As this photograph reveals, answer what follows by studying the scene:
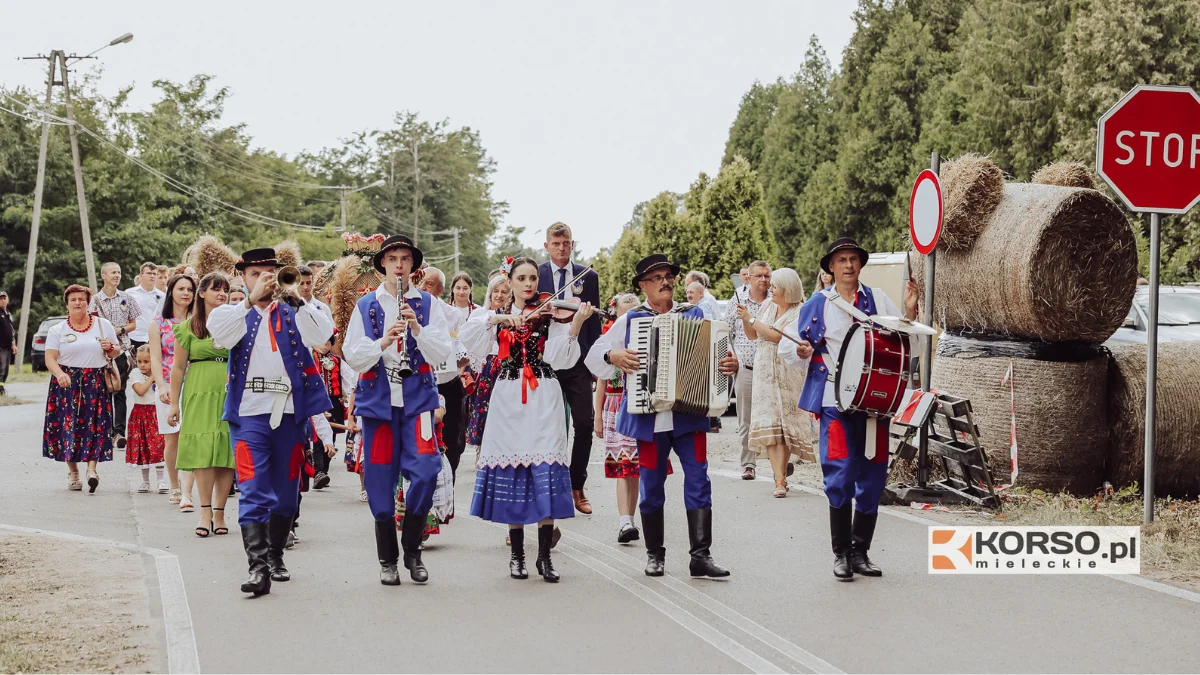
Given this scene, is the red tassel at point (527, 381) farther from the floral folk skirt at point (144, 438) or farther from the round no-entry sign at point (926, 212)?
the floral folk skirt at point (144, 438)

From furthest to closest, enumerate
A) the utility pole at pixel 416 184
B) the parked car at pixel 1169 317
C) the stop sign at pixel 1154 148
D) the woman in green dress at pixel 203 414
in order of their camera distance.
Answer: the utility pole at pixel 416 184
the parked car at pixel 1169 317
the stop sign at pixel 1154 148
the woman in green dress at pixel 203 414

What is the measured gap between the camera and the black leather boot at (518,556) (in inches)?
315

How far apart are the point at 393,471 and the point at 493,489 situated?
0.58 metres

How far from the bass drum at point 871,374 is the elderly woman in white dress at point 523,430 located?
151 cm

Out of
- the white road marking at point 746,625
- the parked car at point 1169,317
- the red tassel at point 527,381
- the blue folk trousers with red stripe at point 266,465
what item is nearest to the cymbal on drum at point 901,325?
the white road marking at point 746,625

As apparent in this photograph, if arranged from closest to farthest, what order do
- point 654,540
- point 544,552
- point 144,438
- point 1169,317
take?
1. point 544,552
2. point 654,540
3. point 144,438
4. point 1169,317

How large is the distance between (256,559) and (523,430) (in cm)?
163

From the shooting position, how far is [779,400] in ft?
40.2

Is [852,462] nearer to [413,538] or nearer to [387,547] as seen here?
[413,538]

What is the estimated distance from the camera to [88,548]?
915cm

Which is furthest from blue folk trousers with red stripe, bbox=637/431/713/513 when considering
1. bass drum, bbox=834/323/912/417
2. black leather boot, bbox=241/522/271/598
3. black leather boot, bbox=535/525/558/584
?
black leather boot, bbox=241/522/271/598

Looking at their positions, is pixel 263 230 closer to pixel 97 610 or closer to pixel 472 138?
pixel 472 138

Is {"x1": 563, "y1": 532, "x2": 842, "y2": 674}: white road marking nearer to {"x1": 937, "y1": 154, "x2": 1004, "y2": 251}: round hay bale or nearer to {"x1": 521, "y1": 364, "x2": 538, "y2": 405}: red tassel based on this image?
{"x1": 521, "y1": 364, "x2": 538, "y2": 405}: red tassel

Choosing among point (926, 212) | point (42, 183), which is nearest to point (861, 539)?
point (926, 212)
